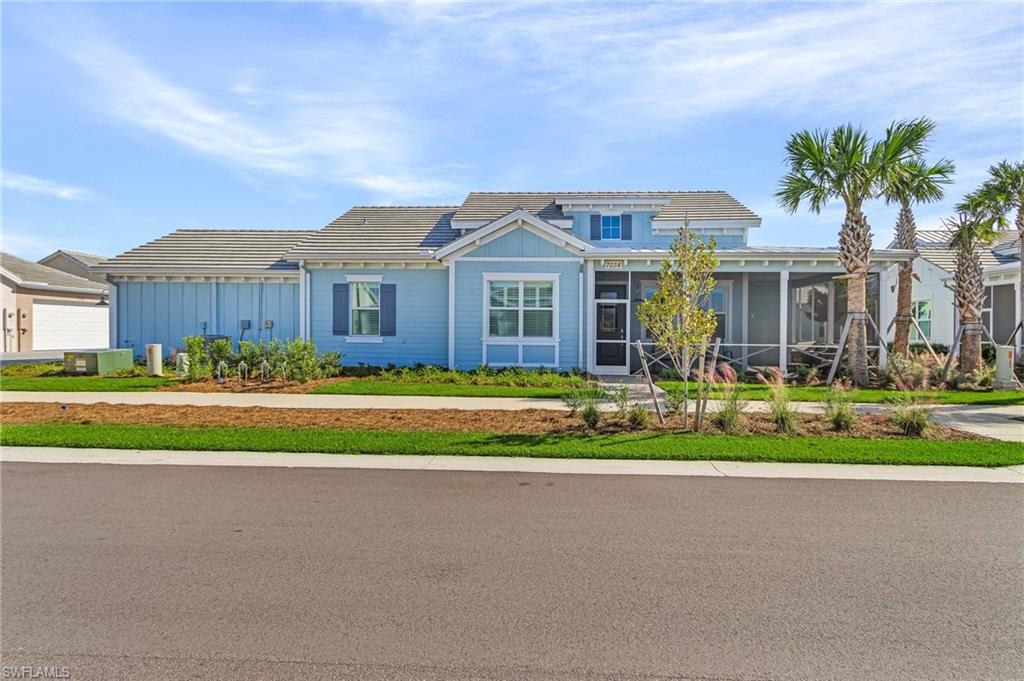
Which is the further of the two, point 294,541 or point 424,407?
point 424,407

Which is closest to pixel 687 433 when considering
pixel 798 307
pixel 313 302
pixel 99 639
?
pixel 99 639

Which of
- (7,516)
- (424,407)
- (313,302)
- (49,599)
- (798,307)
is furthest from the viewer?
(798,307)

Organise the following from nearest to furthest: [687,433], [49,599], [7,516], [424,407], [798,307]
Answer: [49,599] < [7,516] < [687,433] < [424,407] < [798,307]

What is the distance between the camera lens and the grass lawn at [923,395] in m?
13.5

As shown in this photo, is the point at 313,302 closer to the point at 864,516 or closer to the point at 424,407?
the point at 424,407

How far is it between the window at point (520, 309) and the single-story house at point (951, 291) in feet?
45.0

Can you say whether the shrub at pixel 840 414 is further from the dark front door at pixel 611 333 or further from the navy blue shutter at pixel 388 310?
the navy blue shutter at pixel 388 310

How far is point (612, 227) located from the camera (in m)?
20.9

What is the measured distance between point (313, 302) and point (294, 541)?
1473cm

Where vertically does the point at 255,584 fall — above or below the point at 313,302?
below

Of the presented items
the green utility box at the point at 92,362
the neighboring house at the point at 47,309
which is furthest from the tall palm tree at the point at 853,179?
the neighboring house at the point at 47,309

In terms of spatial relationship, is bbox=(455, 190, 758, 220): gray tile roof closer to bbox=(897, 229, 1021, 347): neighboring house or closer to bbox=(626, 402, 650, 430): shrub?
bbox=(897, 229, 1021, 347): neighboring house

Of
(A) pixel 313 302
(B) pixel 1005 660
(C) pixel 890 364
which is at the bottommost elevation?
(B) pixel 1005 660

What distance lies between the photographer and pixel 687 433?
991 cm
